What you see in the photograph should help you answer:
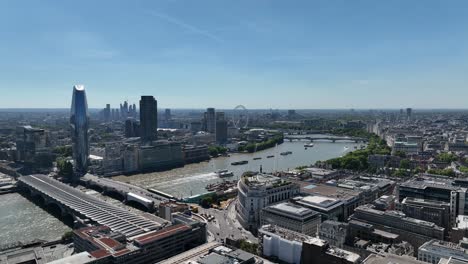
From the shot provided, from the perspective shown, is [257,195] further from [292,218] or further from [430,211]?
[430,211]

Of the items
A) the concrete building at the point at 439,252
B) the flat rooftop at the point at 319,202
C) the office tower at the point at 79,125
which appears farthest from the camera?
the office tower at the point at 79,125

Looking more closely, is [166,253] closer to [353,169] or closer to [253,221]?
[253,221]

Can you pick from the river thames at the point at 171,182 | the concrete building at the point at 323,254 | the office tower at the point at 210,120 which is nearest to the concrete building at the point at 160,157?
the river thames at the point at 171,182

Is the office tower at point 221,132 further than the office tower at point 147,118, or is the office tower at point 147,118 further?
the office tower at point 221,132

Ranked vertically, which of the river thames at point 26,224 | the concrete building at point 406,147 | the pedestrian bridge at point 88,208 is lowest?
the river thames at point 26,224

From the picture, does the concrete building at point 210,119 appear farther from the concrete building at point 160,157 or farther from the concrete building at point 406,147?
the concrete building at point 406,147

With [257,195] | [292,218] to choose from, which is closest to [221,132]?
[257,195]

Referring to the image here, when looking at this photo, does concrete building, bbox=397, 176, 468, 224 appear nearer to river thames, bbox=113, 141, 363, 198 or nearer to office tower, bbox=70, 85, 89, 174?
river thames, bbox=113, 141, 363, 198
